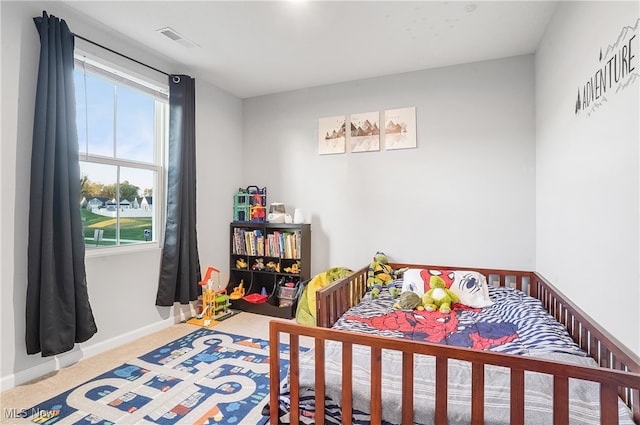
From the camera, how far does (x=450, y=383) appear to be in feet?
4.05

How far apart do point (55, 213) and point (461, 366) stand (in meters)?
2.50

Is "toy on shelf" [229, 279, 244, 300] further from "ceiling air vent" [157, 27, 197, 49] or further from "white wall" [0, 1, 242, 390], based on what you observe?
"ceiling air vent" [157, 27, 197, 49]

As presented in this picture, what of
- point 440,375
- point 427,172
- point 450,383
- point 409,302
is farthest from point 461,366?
point 427,172

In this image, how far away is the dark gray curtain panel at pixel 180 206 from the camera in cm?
286

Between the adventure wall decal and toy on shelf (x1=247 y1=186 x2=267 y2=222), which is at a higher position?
the adventure wall decal

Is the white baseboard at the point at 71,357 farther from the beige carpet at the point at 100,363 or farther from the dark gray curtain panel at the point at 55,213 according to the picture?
the dark gray curtain panel at the point at 55,213

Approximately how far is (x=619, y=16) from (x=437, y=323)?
1.73 metres

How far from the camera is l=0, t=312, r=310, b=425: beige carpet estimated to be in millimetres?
1792

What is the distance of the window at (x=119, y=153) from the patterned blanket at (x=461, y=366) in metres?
1.96

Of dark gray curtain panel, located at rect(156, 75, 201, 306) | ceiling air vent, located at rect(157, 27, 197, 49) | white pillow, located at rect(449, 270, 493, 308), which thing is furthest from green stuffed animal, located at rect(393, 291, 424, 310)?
ceiling air vent, located at rect(157, 27, 197, 49)

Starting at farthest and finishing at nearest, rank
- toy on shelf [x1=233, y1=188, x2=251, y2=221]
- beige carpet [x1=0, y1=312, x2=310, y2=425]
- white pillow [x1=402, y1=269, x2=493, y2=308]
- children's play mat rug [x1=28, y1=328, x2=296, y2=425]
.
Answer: toy on shelf [x1=233, y1=188, x2=251, y2=221]
white pillow [x1=402, y1=269, x2=493, y2=308]
beige carpet [x1=0, y1=312, x2=310, y2=425]
children's play mat rug [x1=28, y1=328, x2=296, y2=425]

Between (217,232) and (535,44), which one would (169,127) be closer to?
(217,232)

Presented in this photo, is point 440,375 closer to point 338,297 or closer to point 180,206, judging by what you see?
point 338,297

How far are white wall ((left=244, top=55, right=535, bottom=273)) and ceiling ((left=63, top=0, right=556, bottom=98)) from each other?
0.87 ft
